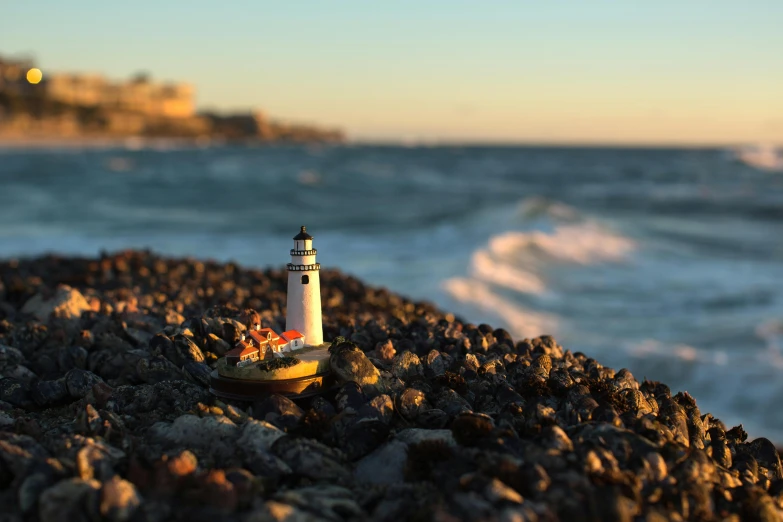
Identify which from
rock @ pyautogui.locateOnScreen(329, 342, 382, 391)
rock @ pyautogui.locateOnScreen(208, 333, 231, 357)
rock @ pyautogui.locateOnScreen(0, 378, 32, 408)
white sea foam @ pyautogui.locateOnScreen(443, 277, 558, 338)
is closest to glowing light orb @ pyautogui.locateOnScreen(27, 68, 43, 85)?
rock @ pyautogui.locateOnScreen(0, 378, 32, 408)

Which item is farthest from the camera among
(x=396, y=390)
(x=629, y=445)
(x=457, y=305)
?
(x=457, y=305)

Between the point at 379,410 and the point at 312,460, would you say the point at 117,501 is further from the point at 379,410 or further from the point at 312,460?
the point at 379,410

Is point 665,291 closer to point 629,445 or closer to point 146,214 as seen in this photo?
point 629,445

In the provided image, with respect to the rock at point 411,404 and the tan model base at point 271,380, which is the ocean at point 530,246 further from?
the tan model base at point 271,380

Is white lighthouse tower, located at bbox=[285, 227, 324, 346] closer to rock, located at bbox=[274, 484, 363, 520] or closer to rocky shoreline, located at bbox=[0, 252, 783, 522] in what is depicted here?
rocky shoreline, located at bbox=[0, 252, 783, 522]

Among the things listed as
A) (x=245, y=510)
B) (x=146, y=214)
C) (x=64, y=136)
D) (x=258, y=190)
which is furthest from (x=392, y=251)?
(x=64, y=136)

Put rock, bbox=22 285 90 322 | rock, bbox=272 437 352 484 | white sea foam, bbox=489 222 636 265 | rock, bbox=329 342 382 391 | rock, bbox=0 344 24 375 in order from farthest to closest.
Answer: white sea foam, bbox=489 222 636 265
rock, bbox=22 285 90 322
rock, bbox=0 344 24 375
rock, bbox=329 342 382 391
rock, bbox=272 437 352 484

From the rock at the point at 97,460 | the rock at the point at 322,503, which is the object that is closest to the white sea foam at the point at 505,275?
the rock at the point at 322,503
